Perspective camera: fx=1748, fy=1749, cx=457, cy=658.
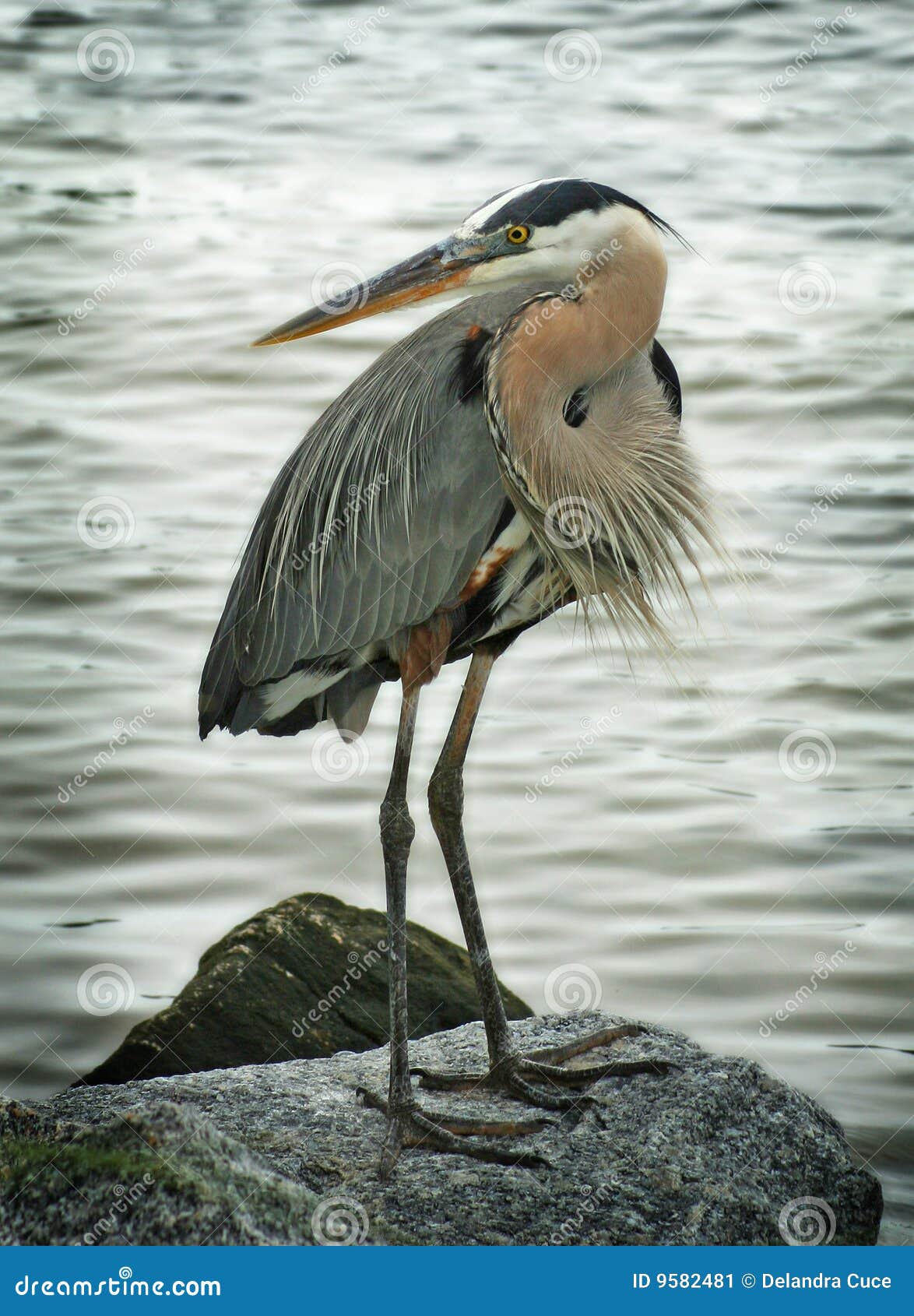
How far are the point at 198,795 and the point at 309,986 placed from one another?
2705 millimetres

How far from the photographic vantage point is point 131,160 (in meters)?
17.0

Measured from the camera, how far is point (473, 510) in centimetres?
473

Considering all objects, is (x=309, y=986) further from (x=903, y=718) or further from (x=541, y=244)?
(x=903, y=718)
